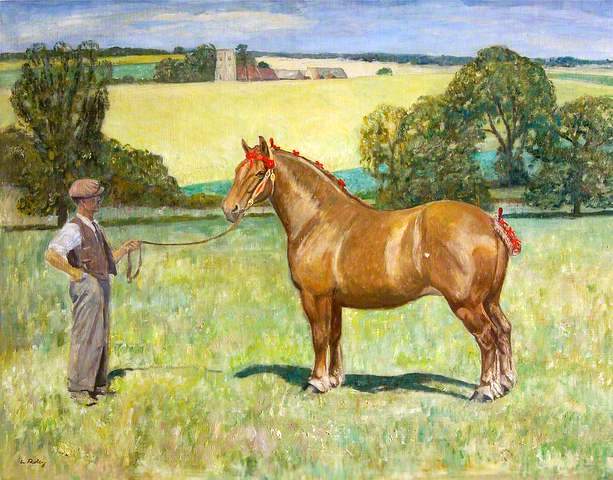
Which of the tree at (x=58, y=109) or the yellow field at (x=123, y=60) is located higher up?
the yellow field at (x=123, y=60)

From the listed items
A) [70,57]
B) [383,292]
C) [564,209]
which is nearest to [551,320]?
[564,209]

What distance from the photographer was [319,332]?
5.41 m

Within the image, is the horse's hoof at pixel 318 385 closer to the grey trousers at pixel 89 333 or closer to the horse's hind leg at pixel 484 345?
the horse's hind leg at pixel 484 345

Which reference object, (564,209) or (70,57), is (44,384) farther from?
(564,209)

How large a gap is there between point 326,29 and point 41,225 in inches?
104

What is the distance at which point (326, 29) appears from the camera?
5.99m

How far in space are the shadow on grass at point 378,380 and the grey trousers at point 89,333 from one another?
3.29ft

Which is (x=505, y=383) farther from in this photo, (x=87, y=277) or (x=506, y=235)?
(x=87, y=277)

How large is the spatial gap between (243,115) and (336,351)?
199 centimetres

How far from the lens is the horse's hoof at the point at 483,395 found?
5402 mm

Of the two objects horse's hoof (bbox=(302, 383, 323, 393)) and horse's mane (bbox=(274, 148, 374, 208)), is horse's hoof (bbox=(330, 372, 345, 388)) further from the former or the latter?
horse's mane (bbox=(274, 148, 374, 208))

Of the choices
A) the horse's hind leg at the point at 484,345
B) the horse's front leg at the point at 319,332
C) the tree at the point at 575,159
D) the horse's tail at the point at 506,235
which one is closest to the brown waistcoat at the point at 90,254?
the horse's front leg at the point at 319,332

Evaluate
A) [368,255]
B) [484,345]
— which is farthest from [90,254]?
[484,345]

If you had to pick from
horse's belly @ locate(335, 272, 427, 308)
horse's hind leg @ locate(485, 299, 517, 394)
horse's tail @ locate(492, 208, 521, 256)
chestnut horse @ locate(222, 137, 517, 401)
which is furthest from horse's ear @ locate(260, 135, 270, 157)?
horse's hind leg @ locate(485, 299, 517, 394)
